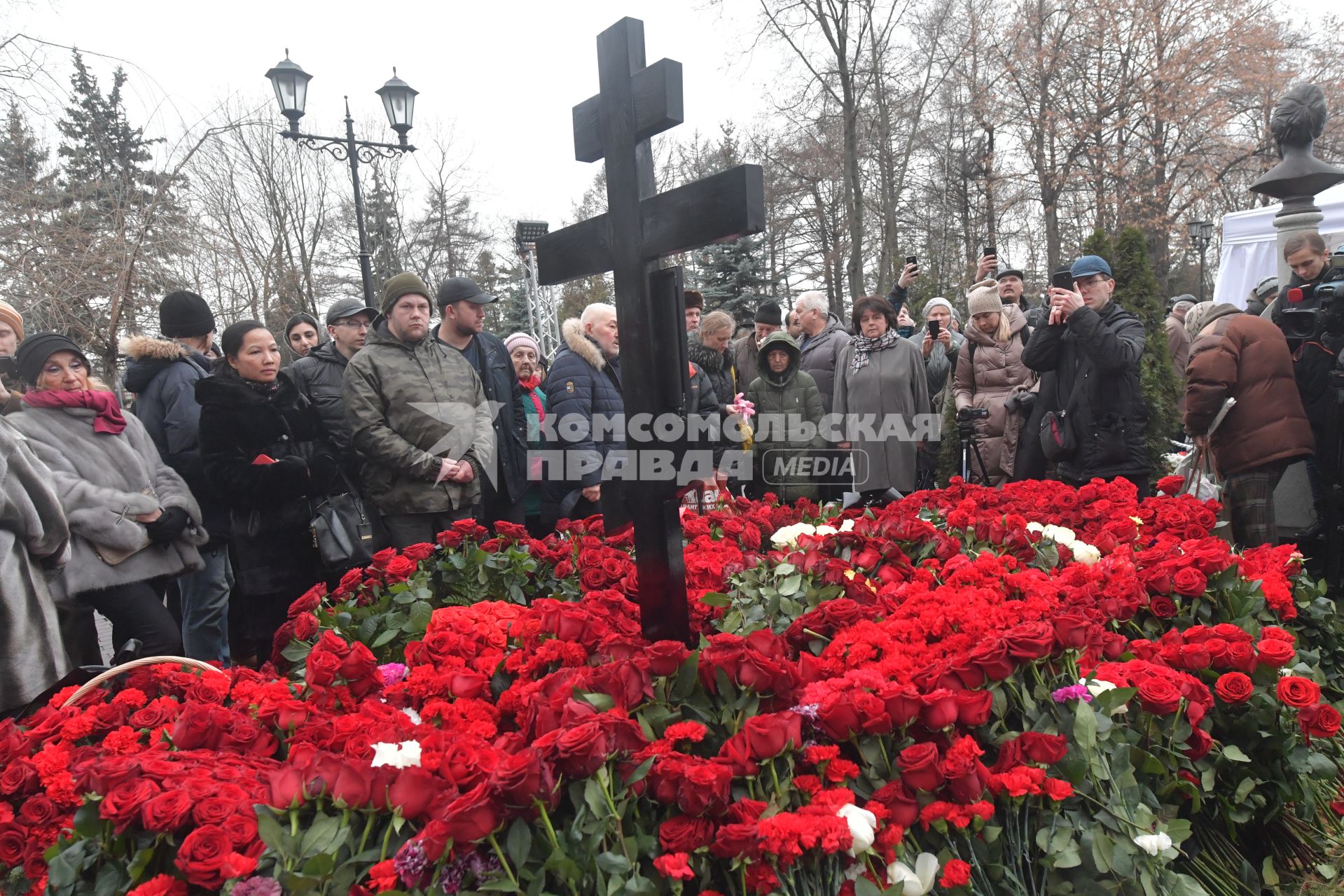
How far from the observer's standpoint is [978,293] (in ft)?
19.4

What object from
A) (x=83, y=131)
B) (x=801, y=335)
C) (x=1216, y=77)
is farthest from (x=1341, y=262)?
(x=1216, y=77)

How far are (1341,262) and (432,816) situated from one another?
5.08m

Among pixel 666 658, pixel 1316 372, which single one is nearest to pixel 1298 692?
pixel 666 658

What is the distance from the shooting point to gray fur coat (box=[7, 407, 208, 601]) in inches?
128

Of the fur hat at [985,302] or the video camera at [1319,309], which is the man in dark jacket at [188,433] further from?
the video camera at [1319,309]

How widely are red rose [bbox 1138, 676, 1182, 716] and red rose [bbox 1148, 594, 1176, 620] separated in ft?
2.03

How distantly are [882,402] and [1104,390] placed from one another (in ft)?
5.94

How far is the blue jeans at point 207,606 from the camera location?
4.07 metres

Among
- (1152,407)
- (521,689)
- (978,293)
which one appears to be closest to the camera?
(521,689)

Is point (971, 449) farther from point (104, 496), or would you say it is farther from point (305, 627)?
point (104, 496)

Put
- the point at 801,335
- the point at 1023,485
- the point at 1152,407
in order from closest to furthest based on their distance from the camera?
the point at 1023,485, the point at 1152,407, the point at 801,335

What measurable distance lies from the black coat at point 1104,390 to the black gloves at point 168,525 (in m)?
4.36

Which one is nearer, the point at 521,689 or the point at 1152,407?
the point at 521,689

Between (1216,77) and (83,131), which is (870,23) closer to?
(1216,77)
